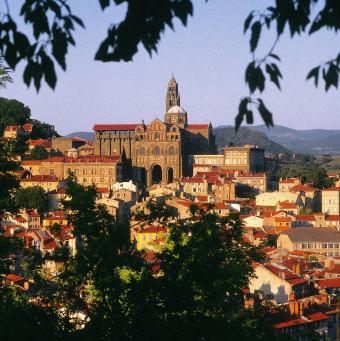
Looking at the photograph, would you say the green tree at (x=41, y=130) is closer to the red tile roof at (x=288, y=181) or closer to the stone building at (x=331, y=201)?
the red tile roof at (x=288, y=181)

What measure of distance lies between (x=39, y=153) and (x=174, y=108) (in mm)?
18461

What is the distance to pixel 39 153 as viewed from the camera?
306 feet

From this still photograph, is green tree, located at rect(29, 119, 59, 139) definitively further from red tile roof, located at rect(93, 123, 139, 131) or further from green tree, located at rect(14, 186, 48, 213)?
green tree, located at rect(14, 186, 48, 213)

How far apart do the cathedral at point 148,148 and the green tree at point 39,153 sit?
569cm

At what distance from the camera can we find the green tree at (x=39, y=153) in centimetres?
9269

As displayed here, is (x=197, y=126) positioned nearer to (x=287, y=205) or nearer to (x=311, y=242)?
(x=287, y=205)

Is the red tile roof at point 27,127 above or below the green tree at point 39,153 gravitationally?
above

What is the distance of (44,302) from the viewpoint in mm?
14867

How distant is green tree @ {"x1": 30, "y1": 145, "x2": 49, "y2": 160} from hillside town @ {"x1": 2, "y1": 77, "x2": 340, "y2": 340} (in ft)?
0.91

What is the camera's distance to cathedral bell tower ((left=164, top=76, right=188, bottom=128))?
101000 millimetres

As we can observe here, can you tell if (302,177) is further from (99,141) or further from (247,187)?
(99,141)

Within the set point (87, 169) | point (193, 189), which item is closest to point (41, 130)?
point (87, 169)

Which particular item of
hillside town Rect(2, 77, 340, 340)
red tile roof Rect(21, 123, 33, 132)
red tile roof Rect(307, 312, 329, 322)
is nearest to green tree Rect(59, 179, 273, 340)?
red tile roof Rect(307, 312, 329, 322)

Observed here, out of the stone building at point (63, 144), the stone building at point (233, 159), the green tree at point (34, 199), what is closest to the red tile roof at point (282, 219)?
the green tree at point (34, 199)
